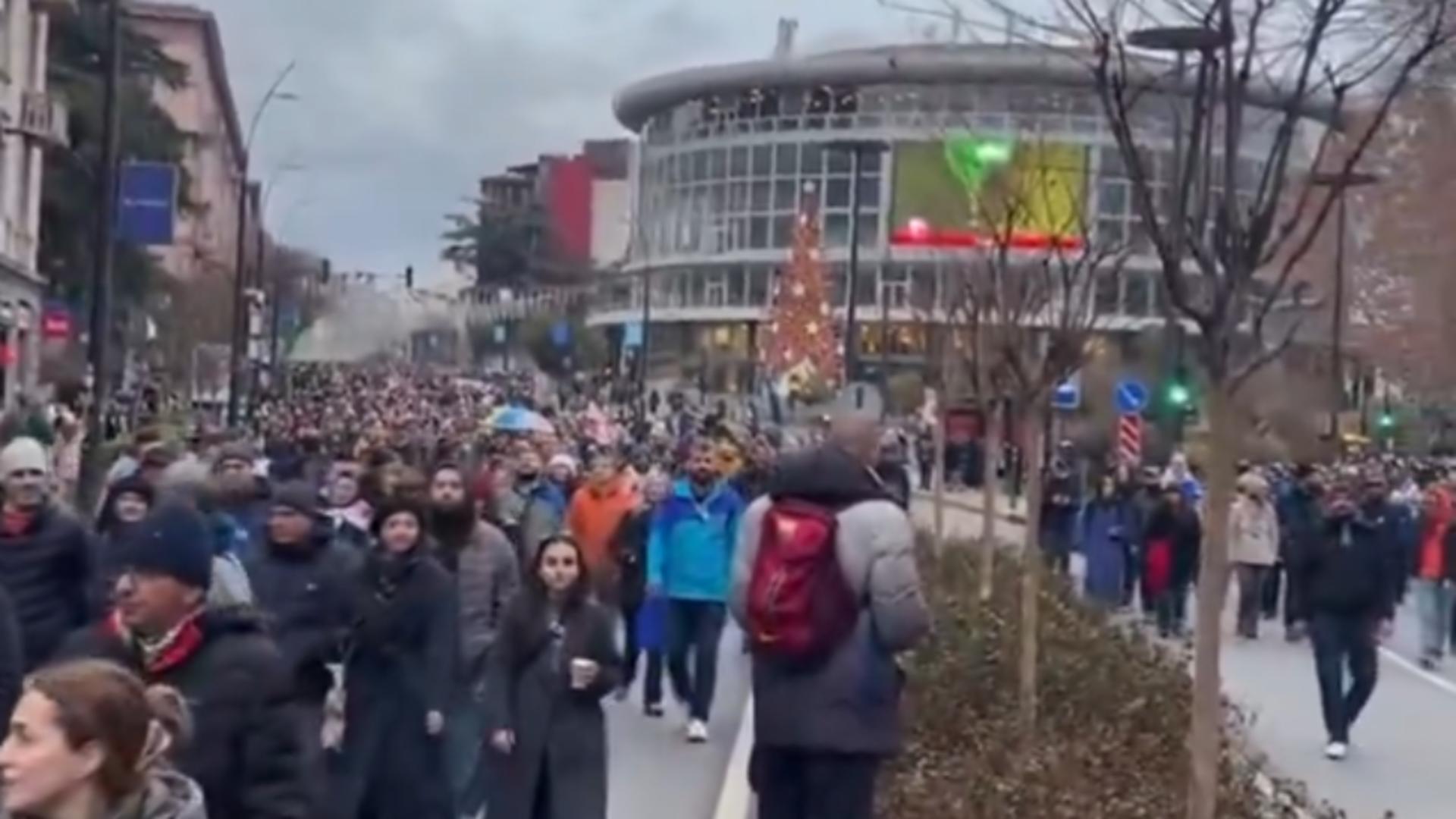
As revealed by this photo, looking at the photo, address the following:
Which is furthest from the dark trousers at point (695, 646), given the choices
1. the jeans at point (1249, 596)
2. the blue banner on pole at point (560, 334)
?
the blue banner on pole at point (560, 334)

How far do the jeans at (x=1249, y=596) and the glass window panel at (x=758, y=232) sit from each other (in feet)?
330

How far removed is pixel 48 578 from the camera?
36.7ft

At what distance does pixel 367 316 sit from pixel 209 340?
186 feet

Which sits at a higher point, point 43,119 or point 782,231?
point 782,231

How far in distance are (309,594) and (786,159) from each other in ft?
380

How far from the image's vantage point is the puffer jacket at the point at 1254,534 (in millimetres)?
27609

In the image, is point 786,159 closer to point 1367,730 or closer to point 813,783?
point 1367,730

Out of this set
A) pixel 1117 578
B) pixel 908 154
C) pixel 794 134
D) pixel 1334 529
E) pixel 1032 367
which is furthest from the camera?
pixel 794 134

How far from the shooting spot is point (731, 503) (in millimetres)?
17984

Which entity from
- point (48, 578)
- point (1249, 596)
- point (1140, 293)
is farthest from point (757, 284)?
point (48, 578)

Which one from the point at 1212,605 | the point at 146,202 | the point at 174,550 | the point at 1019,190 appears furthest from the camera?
the point at 146,202

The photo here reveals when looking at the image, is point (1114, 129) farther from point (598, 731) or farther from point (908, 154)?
point (908, 154)

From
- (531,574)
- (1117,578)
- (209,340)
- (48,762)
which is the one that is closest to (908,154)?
(209,340)

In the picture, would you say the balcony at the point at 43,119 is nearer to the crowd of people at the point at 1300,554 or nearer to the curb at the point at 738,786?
the crowd of people at the point at 1300,554
